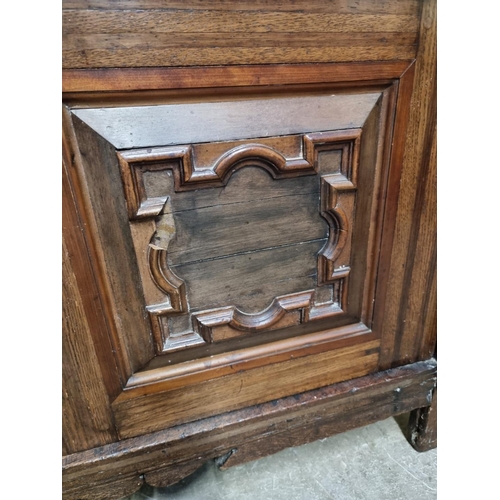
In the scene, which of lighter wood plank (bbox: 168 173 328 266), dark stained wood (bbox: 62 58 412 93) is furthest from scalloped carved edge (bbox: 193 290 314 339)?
dark stained wood (bbox: 62 58 412 93)

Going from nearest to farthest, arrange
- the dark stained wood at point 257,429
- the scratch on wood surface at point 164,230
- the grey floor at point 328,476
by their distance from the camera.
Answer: the scratch on wood surface at point 164,230
the dark stained wood at point 257,429
the grey floor at point 328,476

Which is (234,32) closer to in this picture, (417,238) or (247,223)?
(247,223)

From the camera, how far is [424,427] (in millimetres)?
844

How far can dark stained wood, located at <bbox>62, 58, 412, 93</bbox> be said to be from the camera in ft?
1.44

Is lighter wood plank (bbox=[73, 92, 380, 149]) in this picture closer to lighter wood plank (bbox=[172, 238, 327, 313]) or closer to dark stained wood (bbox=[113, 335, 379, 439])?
lighter wood plank (bbox=[172, 238, 327, 313])

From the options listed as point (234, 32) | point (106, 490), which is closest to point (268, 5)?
point (234, 32)

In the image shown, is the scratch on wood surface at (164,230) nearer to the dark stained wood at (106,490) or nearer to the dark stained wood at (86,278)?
the dark stained wood at (86,278)

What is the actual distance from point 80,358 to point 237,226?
314mm

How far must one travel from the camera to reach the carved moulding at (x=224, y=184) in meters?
0.51

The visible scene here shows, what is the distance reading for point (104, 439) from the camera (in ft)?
2.10

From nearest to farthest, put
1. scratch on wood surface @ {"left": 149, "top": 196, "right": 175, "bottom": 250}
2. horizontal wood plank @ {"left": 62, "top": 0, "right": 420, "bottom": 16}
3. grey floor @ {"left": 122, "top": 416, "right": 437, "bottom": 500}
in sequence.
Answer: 1. horizontal wood plank @ {"left": 62, "top": 0, "right": 420, "bottom": 16}
2. scratch on wood surface @ {"left": 149, "top": 196, "right": 175, "bottom": 250}
3. grey floor @ {"left": 122, "top": 416, "right": 437, "bottom": 500}

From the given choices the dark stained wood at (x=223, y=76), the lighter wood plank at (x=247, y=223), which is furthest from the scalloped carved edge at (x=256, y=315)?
the dark stained wood at (x=223, y=76)

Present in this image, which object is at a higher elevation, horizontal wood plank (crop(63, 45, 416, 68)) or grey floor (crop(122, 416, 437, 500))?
horizontal wood plank (crop(63, 45, 416, 68))

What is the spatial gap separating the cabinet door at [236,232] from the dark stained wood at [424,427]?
0.25 meters
